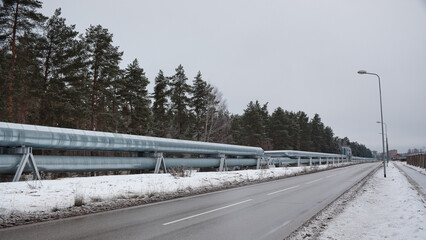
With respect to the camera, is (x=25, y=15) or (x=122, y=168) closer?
(x=122, y=168)

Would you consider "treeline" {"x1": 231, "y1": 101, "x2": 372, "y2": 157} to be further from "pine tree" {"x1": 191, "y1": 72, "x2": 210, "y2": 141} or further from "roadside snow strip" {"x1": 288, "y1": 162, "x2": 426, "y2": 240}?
"roadside snow strip" {"x1": 288, "y1": 162, "x2": 426, "y2": 240}

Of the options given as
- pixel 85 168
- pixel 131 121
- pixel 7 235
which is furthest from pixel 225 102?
pixel 7 235

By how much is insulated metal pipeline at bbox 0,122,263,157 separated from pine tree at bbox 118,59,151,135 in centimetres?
A: 1652

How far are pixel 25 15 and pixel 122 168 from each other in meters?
15.4

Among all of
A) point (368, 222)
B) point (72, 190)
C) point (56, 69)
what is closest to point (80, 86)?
point (56, 69)

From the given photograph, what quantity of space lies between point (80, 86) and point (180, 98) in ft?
55.1

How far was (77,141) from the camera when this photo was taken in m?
13.3

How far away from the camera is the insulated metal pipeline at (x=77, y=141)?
11.0 metres

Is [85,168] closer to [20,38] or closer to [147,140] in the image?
[147,140]

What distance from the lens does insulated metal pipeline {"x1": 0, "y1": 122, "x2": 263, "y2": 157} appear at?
11.0m

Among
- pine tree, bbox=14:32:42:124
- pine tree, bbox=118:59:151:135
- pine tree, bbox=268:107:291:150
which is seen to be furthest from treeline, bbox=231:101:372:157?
pine tree, bbox=14:32:42:124

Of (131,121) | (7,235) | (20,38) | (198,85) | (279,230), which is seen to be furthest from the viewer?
(198,85)

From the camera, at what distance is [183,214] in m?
8.10

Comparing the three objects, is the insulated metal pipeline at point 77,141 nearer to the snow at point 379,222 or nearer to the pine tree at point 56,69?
the pine tree at point 56,69
